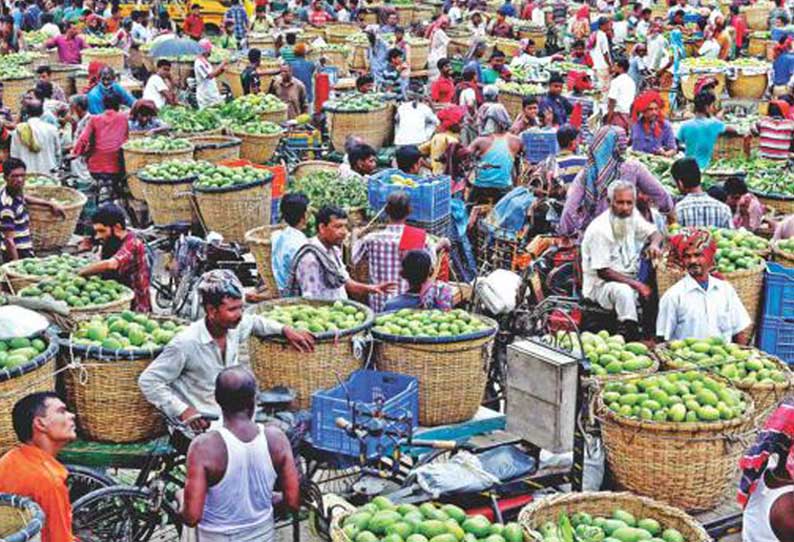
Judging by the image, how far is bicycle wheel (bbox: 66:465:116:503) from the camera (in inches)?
239

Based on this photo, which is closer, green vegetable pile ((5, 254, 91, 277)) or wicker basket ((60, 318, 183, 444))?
wicker basket ((60, 318, 183, 444))

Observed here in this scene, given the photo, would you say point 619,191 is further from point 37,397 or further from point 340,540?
point 37,397

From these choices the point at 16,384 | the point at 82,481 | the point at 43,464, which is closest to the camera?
the point at 43,464

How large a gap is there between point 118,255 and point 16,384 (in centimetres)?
223

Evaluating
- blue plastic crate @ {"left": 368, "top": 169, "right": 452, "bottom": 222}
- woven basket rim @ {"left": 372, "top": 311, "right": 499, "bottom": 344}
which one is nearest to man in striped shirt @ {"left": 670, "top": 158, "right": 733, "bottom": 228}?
blue plastic crate @ {"left": 368, "top": 169, "right": 452, "bottom": 222}

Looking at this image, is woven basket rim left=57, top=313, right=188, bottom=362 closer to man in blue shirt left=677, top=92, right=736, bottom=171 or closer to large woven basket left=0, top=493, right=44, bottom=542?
large woven basket left=0, top=493, right=44, bottom=542

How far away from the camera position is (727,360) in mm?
6711

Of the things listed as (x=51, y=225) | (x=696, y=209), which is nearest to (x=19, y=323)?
(x=51, y=225)

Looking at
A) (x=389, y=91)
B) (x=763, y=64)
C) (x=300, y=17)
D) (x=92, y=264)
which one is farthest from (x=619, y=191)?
(x=300, y=17)

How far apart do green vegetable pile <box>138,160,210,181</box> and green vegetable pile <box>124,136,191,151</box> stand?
672 mm

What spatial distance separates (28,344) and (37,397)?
51.8 inches

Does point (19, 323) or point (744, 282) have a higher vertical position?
point (19, 323)

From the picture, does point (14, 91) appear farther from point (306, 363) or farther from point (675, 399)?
point (675, 399)

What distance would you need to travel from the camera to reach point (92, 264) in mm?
8211
